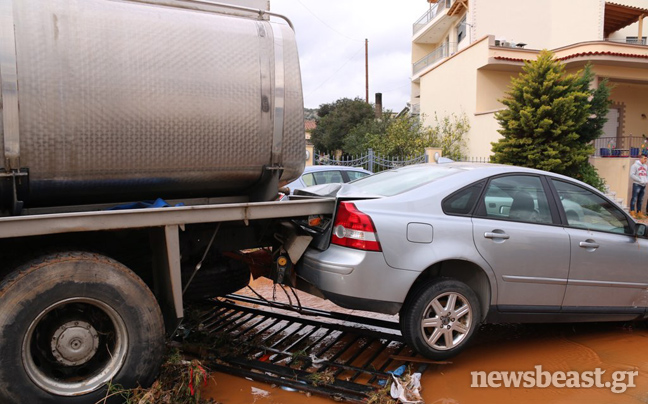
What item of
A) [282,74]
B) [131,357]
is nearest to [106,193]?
[131,357]

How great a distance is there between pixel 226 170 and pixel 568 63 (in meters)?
18.1

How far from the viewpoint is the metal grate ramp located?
380 cm

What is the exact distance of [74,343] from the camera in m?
3.09

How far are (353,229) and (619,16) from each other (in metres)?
26.0

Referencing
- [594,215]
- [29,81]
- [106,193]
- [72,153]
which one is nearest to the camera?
[29,81]

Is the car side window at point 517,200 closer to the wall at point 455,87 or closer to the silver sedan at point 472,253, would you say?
the silver sedan at point 472,253

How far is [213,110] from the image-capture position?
3689 mm

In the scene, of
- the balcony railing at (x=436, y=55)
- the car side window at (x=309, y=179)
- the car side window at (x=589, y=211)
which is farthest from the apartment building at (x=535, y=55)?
the car side window at (x=589, y=211)

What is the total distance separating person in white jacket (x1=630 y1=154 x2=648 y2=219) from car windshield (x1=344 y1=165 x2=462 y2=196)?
462 inches

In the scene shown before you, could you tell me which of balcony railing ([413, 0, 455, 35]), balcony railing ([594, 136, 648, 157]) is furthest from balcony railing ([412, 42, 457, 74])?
balcony railing ([594, 136, 648, 157])

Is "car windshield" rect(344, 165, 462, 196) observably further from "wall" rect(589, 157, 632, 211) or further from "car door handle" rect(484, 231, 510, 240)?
"wall" rect(589, 157, 632, 211)

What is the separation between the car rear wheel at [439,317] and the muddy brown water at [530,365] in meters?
0.26

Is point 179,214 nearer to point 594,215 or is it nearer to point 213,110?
point 213,110

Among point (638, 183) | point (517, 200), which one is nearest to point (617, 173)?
point (638, 183)
